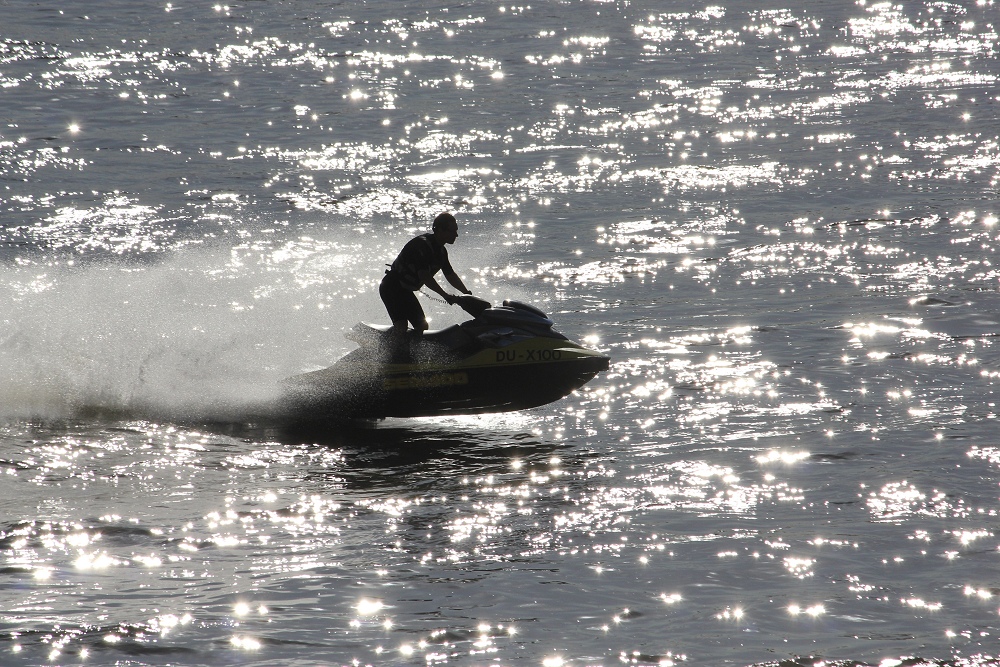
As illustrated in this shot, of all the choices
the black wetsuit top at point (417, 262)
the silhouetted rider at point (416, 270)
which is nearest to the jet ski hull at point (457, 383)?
the silhouetted rider at point (416, 270)

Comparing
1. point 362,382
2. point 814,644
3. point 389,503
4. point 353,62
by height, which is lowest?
point 814,644

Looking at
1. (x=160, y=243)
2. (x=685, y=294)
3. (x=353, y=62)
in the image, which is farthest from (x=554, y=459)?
(x=353, y=62)

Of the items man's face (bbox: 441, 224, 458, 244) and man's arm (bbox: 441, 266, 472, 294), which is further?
man's arm (bbox: 441, 266, 472, 294)

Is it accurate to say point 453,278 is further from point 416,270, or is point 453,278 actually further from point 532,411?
point 532,411

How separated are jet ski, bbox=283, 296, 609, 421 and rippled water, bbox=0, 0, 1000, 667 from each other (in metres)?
0.48

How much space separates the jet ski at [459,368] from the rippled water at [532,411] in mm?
477

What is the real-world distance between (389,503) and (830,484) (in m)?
4.46

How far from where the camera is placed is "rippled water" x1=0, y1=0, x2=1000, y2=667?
28.9ft

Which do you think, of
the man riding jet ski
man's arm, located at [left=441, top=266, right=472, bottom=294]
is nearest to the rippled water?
the man riding jet ski

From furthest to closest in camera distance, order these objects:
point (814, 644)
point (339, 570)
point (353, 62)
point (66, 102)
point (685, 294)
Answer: point (353, 62) < point (66, 102) < point (685, 294) < point (339, 570) < point (814, 644)

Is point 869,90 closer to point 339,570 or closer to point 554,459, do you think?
point 554,459

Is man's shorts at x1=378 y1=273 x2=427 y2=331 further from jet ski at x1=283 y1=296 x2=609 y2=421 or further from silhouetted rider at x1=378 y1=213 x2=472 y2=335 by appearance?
jet ski at x1=283 y1=296 x2=609 y2=421

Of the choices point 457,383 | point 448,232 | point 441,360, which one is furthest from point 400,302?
point 457,383

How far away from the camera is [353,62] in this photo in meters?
38.8
